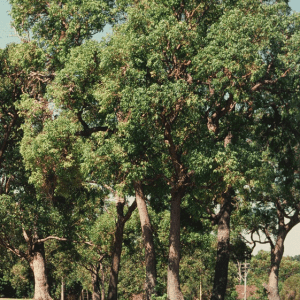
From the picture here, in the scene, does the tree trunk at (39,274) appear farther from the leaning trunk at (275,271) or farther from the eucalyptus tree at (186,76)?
the leaning trunk at (275,271)

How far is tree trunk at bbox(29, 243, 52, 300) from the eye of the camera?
23.5 m

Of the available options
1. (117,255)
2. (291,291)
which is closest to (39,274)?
(117,255)

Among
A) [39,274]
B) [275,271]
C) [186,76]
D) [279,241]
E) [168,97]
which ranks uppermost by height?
[186,76]

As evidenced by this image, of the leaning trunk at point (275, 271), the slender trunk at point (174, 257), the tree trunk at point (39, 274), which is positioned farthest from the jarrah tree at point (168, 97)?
the leaning trunk at point (275, 271)

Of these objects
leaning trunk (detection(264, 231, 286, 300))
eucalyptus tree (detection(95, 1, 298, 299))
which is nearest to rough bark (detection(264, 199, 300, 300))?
leaning trunk (detection(264, 231, 286, 300))

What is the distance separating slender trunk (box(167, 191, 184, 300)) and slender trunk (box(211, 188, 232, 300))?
2.02 m

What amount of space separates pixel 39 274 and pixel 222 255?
10.00m

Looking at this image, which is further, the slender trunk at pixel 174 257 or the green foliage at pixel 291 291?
the green foliage at pixel 291 291

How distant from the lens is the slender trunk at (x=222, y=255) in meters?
19.5

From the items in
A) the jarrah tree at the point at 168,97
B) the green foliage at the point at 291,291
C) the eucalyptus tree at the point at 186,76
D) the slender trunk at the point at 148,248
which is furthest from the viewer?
the green foliage at the point at 291,291

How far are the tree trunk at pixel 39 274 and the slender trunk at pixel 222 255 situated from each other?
30.0 ft

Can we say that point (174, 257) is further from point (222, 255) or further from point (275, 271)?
point (275, 271)

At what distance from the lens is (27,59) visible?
2125 cm

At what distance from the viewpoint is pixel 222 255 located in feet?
64.7
